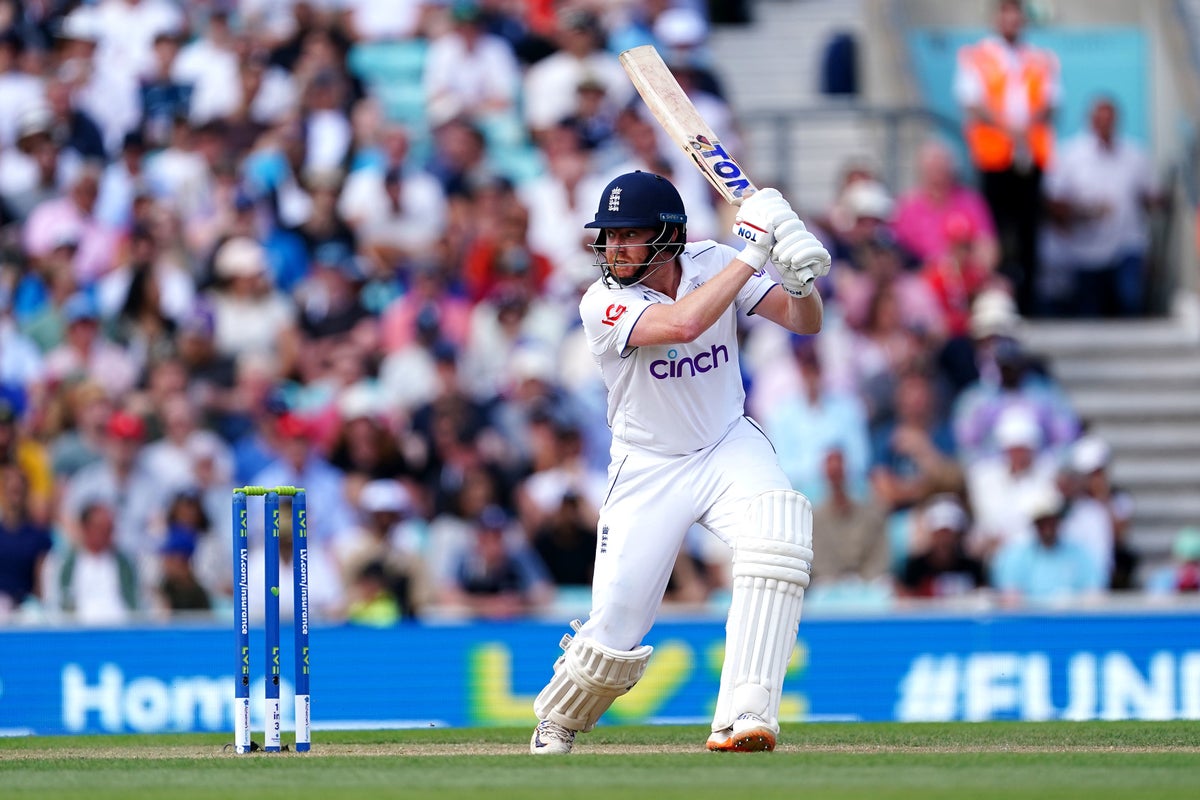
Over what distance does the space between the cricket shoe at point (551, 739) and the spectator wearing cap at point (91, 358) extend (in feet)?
19.7

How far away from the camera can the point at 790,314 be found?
7188 millimetres

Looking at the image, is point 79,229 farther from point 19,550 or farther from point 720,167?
point 720,167

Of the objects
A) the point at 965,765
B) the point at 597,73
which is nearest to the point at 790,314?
the point at 965,765

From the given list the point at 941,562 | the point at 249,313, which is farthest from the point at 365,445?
the point at 941,562

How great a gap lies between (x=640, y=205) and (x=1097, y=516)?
5.44 metres

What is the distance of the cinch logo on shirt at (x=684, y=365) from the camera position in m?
7.14

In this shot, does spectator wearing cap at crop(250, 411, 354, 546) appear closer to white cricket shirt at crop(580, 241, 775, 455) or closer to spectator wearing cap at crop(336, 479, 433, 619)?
spectator wearing cap at crop(336, 479, 433, 619)

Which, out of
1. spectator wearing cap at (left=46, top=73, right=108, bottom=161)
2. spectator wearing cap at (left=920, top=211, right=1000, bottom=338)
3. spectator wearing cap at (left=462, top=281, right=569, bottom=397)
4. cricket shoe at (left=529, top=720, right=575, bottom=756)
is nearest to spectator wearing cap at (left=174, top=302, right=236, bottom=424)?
spectator wearing cap at (left=462, top=281, right=569, bottom=397)

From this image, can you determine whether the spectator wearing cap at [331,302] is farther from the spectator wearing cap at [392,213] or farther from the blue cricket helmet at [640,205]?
the blue cricket helmet at [640,205]

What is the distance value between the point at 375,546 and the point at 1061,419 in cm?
416

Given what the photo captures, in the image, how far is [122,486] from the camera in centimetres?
1188

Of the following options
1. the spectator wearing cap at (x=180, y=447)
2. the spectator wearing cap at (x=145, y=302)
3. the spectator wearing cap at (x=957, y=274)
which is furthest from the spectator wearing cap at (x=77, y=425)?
the spectator wearing cap at (x=957, y=274)

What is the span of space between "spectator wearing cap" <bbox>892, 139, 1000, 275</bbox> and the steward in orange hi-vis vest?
598 mm

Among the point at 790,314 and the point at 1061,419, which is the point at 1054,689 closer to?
the point at 1061,419
